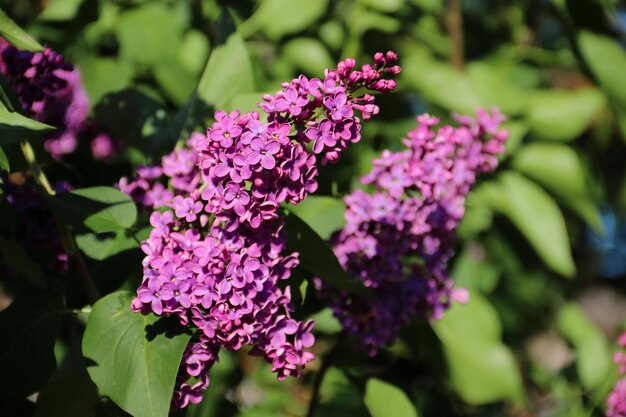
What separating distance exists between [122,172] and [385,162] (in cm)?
46

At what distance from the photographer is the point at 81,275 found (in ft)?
3.33

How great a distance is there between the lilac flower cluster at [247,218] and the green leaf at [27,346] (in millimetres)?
173

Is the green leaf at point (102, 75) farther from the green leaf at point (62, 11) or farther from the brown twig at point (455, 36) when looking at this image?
the brown twig at point (455, 36)

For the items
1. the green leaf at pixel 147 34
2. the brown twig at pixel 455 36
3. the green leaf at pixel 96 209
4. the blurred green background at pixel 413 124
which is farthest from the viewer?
the brown twig at pixel 455 36

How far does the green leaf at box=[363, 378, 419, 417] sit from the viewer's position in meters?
1.13

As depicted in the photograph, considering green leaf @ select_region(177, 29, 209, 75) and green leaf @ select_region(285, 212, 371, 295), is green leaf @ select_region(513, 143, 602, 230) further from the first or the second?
green leaf @ select_region(285, 212, 371, 295)

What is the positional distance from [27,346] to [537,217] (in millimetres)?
1077

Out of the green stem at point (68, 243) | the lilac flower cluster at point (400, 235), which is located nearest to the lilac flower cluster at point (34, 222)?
the green stem at point (68, 243)

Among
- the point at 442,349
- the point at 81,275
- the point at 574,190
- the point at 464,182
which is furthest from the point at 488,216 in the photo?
the point at 81,275

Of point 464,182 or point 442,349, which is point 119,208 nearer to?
point 464,182

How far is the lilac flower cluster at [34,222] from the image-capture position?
104cm

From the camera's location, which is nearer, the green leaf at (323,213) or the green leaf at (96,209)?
the green leaf at (96,209)

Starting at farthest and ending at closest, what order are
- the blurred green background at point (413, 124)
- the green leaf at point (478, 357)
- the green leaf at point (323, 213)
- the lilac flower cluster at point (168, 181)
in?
the green leaf at point (478, 357) → the blurred green background at point (413, 124) → the green leaf at point (323, 213) → the lilac flower cluster at point (168, 181)

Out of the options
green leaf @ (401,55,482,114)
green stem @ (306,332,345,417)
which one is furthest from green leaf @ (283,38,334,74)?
green stem @ (306,332,345,417)
